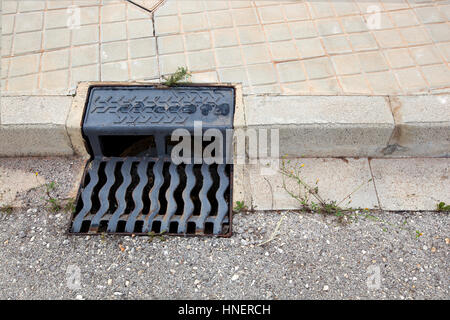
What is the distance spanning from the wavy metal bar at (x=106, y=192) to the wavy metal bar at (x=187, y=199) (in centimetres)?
53

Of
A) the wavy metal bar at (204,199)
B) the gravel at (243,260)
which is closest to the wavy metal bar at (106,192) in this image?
the gravel at (243,260)

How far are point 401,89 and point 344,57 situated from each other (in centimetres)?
52

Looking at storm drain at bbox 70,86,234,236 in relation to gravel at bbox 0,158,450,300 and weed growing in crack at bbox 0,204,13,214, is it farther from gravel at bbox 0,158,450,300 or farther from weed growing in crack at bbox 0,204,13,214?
weed growing in crack at bbox 0,204,13,214

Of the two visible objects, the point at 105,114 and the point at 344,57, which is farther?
the point at 344,57

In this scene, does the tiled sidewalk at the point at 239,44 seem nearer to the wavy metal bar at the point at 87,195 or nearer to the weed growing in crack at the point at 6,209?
the wavy metal bar at the point at 87,195

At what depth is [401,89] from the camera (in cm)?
299

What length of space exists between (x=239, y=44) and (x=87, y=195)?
173 centimetres

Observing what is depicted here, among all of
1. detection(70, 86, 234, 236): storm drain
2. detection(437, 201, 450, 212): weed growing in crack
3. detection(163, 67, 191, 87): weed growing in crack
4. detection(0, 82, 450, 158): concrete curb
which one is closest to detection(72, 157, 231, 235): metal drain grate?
detection(70, 86, 234, 236): storm drain

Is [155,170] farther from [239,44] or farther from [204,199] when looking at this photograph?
[239,44]

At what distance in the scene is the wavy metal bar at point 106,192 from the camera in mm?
2625

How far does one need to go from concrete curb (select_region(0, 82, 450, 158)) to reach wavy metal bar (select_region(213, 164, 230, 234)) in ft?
1.17
